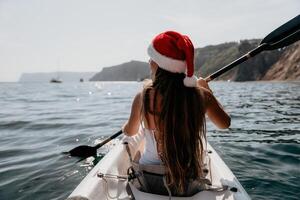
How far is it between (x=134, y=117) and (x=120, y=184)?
1131 millimetres

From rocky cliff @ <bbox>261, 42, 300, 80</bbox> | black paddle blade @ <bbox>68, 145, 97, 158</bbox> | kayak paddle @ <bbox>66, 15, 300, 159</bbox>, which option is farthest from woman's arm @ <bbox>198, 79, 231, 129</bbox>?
rocky cliff @ <bbox>261, 42, 300, 80</bbox>

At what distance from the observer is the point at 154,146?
3453 millimetres

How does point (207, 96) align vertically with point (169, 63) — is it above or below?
below

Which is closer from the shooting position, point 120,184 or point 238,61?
point 120,184

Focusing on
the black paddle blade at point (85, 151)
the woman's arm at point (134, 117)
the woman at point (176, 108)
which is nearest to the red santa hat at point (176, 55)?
the woman at point (176, 108)

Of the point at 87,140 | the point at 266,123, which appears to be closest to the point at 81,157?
the point at 87,140

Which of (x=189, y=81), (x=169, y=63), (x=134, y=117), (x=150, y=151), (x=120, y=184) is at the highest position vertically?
(x=169, y=63)

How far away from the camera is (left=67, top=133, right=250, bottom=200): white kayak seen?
140 inches

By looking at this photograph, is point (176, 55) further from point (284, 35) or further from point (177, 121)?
point (284, 35)

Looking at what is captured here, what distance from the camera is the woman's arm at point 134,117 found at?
335 centimetres

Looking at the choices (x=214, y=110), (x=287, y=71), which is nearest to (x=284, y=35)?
(x=214, y=110)

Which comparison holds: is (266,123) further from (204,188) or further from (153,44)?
(153,44)

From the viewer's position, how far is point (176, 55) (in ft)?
9.98

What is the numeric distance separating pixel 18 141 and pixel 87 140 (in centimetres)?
226
